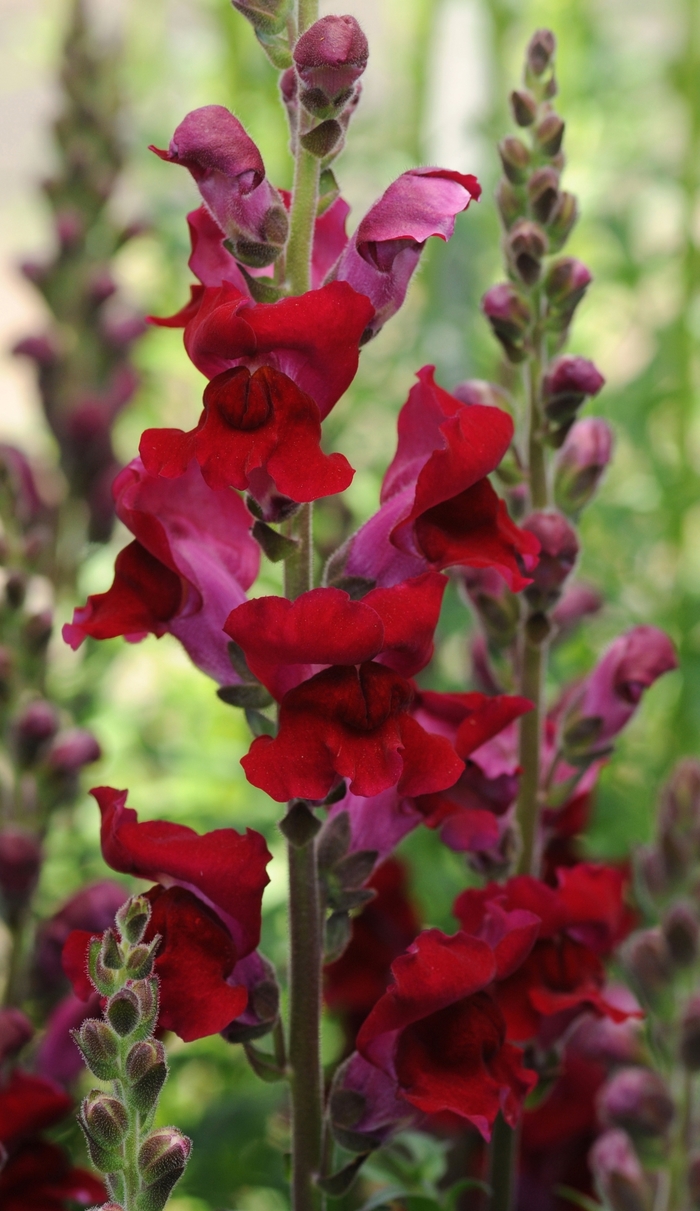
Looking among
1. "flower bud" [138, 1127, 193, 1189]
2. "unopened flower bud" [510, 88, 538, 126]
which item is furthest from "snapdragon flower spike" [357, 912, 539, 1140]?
"unopened flower bud" [510, 88, 538, 126]

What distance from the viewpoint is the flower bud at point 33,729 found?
3.54ft

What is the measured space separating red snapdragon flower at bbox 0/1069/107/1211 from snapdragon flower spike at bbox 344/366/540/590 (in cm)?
36

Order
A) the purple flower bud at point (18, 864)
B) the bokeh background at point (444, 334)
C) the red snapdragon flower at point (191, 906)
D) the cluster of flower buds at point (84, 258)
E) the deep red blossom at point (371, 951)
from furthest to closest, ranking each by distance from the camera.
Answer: the cluster of flower buds at point (84, 258)
the bokeh background at point (444, 334)
the deep red blossom at point (371, 951)
the purple flower bud at point (18, 864)
the red snapdragon flower at point (191, 906)

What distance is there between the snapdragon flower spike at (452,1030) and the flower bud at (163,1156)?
146mm

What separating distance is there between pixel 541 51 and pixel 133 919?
0.59m

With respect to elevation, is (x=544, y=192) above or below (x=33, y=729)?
above

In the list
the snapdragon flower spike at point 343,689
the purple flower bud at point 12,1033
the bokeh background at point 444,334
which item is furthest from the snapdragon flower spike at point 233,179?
the bokeh background at point 444,334

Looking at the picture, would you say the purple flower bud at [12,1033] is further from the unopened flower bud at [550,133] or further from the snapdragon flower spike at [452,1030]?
the unopened flower bud at [550,133]

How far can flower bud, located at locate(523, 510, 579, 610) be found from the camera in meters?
0.86

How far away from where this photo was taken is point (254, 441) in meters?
0.65

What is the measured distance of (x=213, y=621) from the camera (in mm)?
767

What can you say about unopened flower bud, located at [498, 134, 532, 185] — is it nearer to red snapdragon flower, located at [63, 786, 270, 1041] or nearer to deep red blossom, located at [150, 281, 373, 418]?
deep red blossom, located at [150, 281, 373, 418]

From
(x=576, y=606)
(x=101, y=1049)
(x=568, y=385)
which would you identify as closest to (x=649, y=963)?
(x=576, y=606)

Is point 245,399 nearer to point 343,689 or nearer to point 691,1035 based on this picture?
point 343,689
